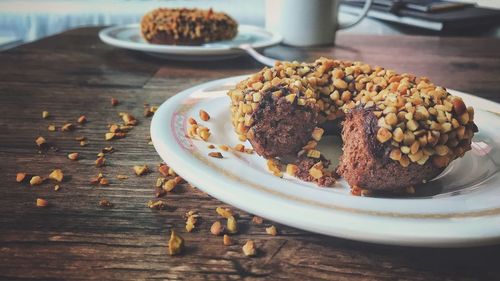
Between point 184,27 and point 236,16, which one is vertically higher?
point 184,27

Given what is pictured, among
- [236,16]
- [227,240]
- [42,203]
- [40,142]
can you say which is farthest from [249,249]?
[236,16]

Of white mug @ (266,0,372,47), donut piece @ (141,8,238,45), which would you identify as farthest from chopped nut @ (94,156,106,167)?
white mug @ (266,0,372,47)

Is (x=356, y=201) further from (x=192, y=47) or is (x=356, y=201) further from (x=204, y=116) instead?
(x=192, y=47)

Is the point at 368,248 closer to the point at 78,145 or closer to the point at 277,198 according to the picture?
the point at 277,198

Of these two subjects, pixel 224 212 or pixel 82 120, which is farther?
pixel 82 120

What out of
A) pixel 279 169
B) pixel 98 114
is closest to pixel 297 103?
pixel 279 169

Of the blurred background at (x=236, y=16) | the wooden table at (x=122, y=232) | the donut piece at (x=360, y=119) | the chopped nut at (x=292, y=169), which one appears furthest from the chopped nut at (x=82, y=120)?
the blurred background at (x=236, y=16)

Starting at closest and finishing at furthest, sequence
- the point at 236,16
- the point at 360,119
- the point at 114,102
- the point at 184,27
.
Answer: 1. the point at 360,119
2. the point at 114,102
3. the point at 184,27
4. the point at 236,16

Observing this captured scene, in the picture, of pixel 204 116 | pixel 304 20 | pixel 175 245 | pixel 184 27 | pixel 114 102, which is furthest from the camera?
pixel 304 20
